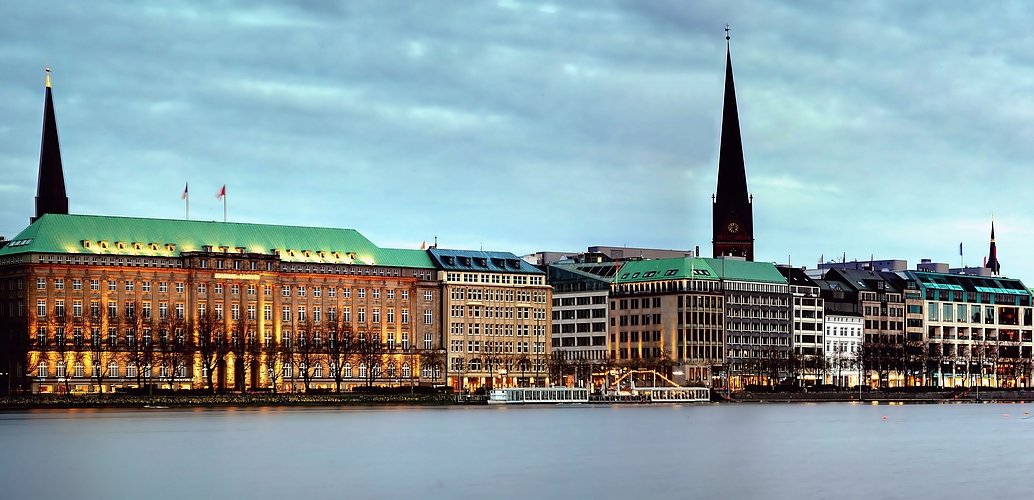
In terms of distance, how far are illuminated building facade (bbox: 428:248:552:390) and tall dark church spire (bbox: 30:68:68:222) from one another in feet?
118

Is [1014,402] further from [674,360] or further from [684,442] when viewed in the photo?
[684,442]

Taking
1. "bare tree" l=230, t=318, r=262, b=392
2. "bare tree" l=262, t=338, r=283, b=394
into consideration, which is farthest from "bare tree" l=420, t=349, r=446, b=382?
"bare tree" l=230, t=318, r=262, b=392

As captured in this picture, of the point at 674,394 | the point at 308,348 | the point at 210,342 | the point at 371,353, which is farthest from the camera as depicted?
the point at 674,394

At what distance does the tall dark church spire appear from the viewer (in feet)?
589

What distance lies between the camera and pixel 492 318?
193375mm

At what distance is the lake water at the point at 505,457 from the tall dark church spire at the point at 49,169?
47149 mm

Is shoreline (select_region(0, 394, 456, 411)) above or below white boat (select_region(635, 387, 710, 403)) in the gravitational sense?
above

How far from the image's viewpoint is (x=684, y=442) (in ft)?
327

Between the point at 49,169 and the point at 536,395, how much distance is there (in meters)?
48.7

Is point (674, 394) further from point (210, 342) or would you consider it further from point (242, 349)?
point (210, 342)

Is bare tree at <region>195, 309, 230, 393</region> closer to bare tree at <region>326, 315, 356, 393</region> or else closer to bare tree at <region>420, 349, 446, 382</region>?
bare tree at <region>326, 315, 356, 393</region>

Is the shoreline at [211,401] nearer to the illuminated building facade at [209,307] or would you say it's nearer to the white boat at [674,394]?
the illuminated building facade at [209,307]

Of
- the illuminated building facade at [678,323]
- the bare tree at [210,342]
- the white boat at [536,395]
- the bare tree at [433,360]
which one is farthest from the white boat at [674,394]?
the bare tree at [210,342]

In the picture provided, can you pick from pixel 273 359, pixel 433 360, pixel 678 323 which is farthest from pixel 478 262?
pixel 273 359
